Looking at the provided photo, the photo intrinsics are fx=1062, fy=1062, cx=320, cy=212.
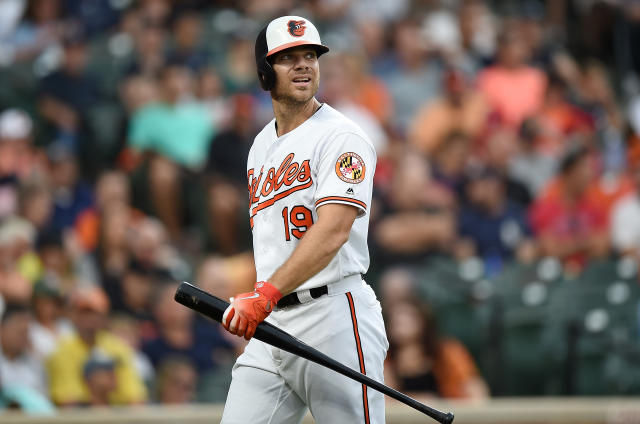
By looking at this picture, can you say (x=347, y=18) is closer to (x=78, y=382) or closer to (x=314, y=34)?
(x=78, y=382)

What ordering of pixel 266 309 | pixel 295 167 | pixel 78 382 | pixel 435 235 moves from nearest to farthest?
pixel 266 309 → pixel 295 167 → pixel 78 382 → pixel 435 235

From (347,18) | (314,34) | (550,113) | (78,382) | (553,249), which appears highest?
(347,18)

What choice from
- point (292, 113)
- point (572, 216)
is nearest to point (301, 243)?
point (292, 113)

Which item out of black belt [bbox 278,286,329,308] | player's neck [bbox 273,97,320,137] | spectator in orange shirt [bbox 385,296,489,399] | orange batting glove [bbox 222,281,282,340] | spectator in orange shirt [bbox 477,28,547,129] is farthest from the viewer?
spectator in orange shirt [bbox 477,28,547,129]

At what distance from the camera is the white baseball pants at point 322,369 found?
348 cm

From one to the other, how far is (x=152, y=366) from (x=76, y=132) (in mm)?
2466

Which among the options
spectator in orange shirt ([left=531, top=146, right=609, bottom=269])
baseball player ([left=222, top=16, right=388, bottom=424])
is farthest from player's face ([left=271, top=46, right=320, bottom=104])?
spectator in orange shirt ([left=531, top=146, right=609, bottom=269])

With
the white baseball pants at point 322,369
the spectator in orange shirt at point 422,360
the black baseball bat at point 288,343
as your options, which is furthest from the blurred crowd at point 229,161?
the black baseball bat at point 288,343

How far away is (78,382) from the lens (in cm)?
651

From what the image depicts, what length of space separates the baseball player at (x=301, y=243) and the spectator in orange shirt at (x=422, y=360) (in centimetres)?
303

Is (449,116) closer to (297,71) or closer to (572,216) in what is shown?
(572,216)

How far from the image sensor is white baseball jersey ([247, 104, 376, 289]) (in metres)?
3.46

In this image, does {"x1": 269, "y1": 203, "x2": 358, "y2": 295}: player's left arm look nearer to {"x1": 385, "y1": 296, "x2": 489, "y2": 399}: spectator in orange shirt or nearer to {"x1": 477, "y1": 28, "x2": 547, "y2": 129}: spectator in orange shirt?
{"x1": 385, "y1": 296, "x2": 489, "y2": 399}: spectator in orange shirt

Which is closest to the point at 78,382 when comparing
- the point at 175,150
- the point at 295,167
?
the point at 175,150
